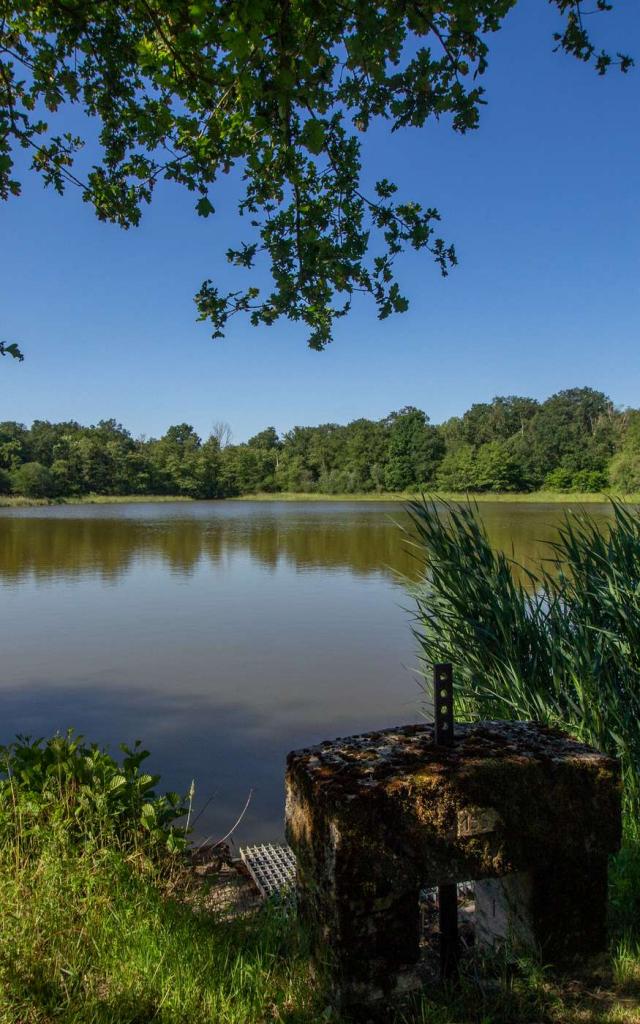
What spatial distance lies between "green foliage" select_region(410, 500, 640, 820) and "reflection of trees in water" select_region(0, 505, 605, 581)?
6.89 metres

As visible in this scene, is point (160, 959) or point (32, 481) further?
point (32, 481)

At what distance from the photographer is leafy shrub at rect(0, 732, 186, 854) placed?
2332 millimetres

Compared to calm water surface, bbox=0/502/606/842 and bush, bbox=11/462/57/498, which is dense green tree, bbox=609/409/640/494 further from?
bush, bbox=11/462/57/498

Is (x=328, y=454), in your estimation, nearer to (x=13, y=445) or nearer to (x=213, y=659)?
(x=13, y=445)

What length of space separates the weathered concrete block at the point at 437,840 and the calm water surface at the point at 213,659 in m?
2.30

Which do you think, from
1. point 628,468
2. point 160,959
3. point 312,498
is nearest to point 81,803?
point 160,959

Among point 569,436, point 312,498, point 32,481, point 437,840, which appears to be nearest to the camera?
point 437,840

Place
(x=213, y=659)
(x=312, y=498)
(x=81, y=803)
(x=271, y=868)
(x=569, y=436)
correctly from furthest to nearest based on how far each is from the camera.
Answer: (x=569, y=436)
(x=312, y=498)
(x=213, y=659)
(x=271, y=868)
(x=81, y=803)

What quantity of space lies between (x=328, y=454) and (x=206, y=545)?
55809 mm

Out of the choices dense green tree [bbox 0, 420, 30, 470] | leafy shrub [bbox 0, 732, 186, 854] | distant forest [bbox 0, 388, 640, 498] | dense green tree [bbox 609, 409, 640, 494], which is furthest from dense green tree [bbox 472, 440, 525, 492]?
leafy shrub [bbox 0, 732, 186, 854]

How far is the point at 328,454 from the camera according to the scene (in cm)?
7575

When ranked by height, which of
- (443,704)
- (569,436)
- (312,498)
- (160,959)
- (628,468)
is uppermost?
(569,436)

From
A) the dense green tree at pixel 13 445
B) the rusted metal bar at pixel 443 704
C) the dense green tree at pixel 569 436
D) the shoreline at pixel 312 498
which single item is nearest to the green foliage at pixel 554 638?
the rusted metal bar at pixel 443 704

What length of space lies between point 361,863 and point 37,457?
7111cm
